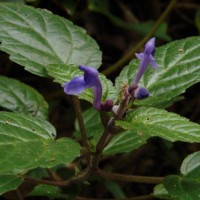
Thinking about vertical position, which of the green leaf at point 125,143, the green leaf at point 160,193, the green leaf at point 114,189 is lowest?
the green leaf at point 114,189

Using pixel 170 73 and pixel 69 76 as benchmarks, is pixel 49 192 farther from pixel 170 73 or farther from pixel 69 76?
pixel 170 73

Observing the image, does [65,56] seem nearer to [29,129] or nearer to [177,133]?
[29,129]

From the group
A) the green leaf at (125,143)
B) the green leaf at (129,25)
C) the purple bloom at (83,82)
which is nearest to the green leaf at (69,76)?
the purple bloom at (83,82)

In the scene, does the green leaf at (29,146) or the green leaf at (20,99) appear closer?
the green leaf at (29,146)

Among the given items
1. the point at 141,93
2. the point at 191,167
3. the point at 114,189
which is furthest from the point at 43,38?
the point at 114,189

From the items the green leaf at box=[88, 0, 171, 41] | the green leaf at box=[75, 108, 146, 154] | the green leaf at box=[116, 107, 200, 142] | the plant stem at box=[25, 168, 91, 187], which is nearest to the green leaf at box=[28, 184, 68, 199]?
the plant stem at box=[25, 168, 91, 187]

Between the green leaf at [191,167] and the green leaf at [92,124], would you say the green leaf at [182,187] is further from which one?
the green leaf at [92,124]
